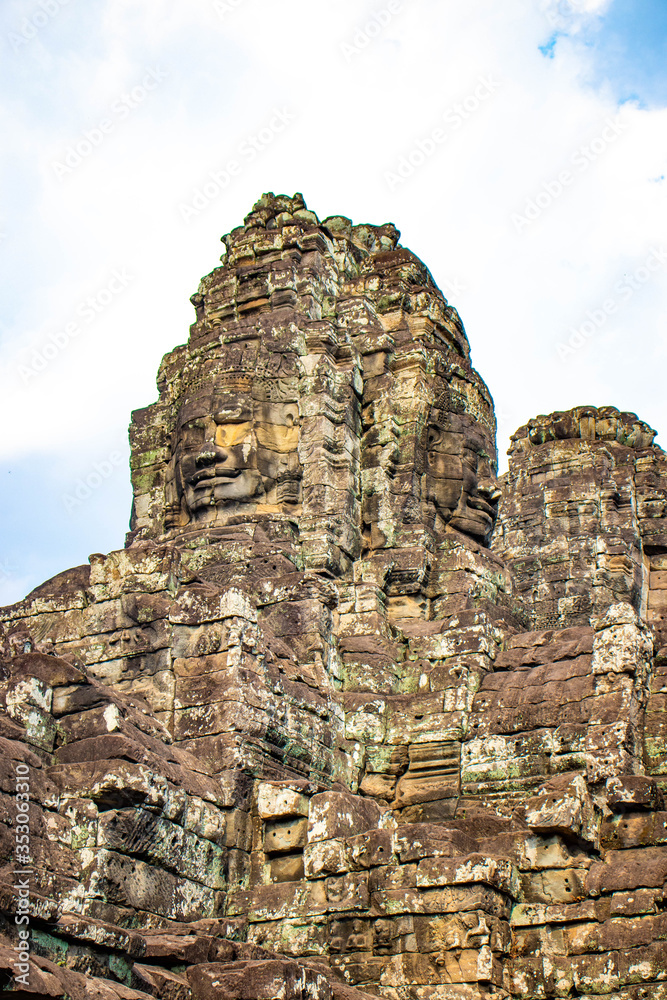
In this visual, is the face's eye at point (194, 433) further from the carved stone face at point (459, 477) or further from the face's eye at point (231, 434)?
the carved stone face at point (459, 477)

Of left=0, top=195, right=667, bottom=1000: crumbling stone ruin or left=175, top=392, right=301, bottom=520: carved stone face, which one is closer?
left=0, top=195, right=667, bottom=1000: crumbling stone ruin

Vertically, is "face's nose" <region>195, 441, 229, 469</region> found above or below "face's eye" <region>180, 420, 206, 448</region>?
below

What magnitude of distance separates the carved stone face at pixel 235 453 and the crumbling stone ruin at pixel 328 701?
3cm

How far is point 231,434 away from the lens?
1733 cm

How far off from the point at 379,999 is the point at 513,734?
14.3ft

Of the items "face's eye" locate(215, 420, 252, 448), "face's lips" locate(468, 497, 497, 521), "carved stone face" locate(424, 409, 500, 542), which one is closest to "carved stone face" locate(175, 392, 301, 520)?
"face's eye" locate(215, 420, 252, 448)

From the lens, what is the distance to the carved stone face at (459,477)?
60.3 feet

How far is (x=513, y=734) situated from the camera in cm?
1405

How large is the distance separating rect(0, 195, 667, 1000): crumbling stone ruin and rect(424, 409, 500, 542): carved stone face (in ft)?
0.16

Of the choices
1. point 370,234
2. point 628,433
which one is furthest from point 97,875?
point 628,433

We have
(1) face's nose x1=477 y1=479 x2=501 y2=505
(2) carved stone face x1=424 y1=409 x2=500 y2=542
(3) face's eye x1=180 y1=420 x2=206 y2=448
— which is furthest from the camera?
(1) face's nose x1=477 y1=479 x2=501 y2=505

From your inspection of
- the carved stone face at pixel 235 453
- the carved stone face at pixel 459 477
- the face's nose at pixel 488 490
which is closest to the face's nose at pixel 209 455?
the carved stone face at pixel 235 453

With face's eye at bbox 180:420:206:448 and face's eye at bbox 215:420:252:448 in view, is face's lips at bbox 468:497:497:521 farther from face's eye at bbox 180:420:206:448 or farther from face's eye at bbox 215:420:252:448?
face's eye at bbox 180:420:206:448

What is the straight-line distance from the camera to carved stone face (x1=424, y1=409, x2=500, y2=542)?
1838cm
